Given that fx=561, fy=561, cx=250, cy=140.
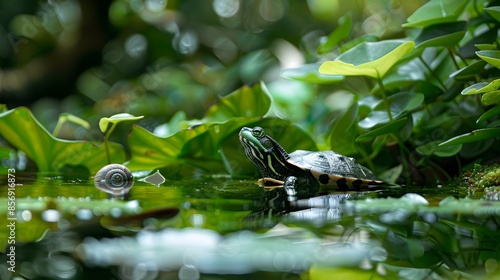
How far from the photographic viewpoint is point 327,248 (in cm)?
54

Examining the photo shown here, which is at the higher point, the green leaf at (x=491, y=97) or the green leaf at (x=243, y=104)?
the green leaf at (x=243, y=104)

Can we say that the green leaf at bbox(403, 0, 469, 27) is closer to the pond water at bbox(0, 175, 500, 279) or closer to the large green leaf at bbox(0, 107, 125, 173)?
the pond water at bbox(0, 175, 500, 279)

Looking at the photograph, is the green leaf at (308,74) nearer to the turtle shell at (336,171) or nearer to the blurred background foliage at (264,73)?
the blurred background foliage at (264,73)

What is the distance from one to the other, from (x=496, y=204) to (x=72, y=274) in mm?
544

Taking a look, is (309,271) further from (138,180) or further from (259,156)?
(138,180)

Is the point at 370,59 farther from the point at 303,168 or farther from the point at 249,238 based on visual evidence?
the point at 249,238

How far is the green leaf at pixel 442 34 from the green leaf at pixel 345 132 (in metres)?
0.20

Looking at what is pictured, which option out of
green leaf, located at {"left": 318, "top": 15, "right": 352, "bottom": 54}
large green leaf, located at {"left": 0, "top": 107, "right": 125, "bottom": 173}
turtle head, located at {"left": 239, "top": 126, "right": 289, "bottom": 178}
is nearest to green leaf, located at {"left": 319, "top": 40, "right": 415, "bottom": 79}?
turtle head, located at {"left": 239, "top": 126, "right": 289, "bottom": 178}

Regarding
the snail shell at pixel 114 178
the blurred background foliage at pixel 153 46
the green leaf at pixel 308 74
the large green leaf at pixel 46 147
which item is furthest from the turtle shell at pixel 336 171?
the blurred background foliage at pixel 153 46

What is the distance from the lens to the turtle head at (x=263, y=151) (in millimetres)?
1136

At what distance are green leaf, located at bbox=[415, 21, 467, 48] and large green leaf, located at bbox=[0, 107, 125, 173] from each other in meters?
0.73

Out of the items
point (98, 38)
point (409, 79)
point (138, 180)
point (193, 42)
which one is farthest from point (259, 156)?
point (98, 38)

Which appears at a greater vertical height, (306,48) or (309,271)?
(306,48)

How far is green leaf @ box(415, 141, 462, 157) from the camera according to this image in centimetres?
112
